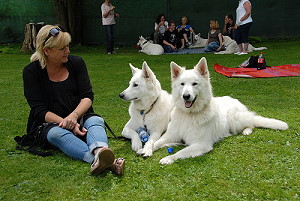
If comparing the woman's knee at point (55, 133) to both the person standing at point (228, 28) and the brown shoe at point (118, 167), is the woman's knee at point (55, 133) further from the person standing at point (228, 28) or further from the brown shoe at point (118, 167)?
the person standing at point (228, 28)

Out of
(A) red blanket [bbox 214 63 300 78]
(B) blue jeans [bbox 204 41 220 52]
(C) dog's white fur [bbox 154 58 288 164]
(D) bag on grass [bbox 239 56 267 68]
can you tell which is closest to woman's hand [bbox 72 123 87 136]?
(C) dog's white fur [bbox 154 58 288 164]

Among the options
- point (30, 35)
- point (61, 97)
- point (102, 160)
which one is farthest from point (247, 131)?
point (30, 35)

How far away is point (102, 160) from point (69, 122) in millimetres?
787

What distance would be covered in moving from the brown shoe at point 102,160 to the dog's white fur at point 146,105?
103 centimetres

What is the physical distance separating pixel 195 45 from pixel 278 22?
5004 millimetres

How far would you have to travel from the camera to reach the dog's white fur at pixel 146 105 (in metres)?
4.48

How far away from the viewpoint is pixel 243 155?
3.86 m

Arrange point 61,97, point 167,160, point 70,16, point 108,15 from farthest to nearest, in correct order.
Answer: point 70,16, point 108,15, point 61,97, point 167,160

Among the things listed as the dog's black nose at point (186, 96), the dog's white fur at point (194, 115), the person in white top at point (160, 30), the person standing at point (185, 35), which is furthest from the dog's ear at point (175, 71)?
the person standing at point (185, 35)

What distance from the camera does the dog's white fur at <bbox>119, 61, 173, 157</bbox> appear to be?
4477 millimetres

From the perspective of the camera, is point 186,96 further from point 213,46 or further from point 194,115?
point 213,46

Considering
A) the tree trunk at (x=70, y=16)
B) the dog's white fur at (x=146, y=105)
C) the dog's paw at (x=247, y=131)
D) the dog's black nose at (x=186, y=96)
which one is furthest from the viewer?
the tree trunk at (x=70, y=16)

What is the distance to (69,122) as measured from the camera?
3842mm

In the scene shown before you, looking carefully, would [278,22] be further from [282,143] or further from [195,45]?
[282,143]
